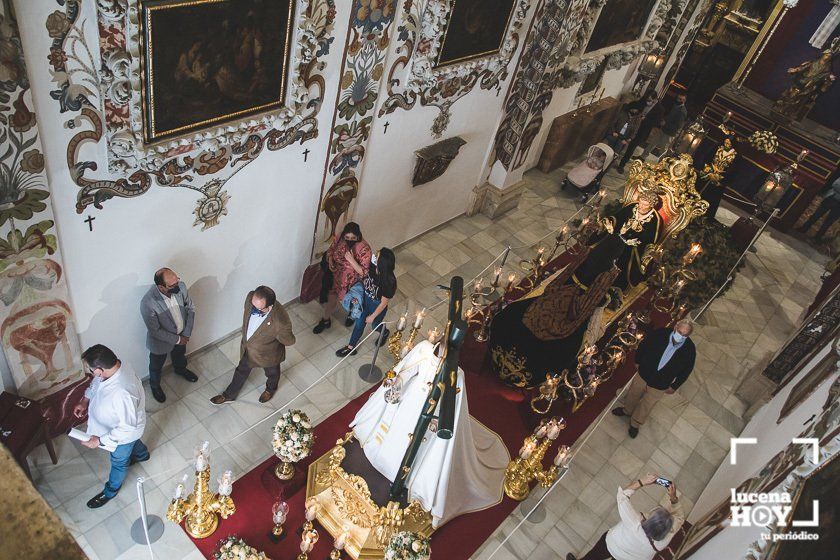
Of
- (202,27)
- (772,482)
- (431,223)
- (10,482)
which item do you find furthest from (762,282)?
(10,482)

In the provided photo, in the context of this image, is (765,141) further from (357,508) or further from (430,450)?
(357,508)

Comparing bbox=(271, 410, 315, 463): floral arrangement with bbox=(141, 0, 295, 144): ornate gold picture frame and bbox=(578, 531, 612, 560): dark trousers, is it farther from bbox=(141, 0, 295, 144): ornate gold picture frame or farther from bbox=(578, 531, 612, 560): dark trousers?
bbox=(578, 531, 612, 560): dark trousers

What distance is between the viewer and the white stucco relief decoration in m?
6.20

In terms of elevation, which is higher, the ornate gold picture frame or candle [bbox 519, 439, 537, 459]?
the ornate gold picture frame

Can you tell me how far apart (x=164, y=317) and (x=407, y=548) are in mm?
2792

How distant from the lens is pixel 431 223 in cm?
918

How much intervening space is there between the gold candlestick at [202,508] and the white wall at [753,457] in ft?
12.1

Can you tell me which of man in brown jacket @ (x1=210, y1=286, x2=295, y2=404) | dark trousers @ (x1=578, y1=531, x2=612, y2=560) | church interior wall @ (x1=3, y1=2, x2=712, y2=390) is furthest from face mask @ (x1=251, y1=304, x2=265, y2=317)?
dark trousers @ (x1=578, y1=531, x2=612, y2=560)

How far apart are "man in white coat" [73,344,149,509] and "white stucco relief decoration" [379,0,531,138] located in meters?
3.62

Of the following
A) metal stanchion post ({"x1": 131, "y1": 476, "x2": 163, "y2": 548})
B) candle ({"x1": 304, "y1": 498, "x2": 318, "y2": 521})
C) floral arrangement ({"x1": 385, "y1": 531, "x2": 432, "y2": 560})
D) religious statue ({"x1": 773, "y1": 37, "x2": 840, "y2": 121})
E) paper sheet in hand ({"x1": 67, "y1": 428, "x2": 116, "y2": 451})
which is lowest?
metal stanchion post ({"x1": 131, "y1": 476, "x2": 163, "y2": 548})

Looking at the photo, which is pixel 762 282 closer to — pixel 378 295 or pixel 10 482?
pixel 378 295

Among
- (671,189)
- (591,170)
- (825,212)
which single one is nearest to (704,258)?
(671,189)

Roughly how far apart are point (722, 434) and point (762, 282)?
400 cm

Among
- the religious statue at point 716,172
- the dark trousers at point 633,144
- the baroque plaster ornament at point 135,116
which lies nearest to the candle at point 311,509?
the baroque plaster ornament at point 135,116
